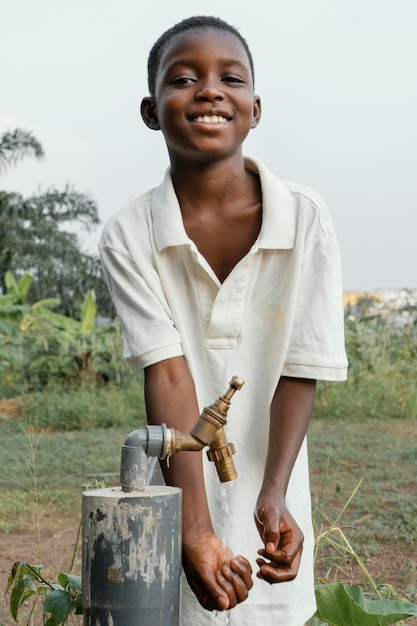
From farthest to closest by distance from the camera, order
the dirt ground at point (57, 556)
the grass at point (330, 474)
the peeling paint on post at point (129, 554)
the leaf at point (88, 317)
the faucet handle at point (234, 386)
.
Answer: the leaf at point (88, 317), the grass at point (330, 474), the dirt ground at point (57, 556), the faucet handle at point (234, 386), the peeling paint on post at point (129, 554)

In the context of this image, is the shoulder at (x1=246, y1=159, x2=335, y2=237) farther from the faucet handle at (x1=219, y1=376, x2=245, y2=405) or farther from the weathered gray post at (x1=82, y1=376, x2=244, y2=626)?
the weathered gray post at (x1=82, y1=376, x2=244, y2=626)

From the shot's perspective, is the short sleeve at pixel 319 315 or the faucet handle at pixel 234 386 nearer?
the faucet handle at pixel 234 386

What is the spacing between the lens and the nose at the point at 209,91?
1.47 metres

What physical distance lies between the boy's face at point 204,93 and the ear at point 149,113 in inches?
5.0

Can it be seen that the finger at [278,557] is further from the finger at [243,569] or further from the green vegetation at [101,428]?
the green vegetation at [101,428]

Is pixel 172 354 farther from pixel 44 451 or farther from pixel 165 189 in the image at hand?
pixel 44 451

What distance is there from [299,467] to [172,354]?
341 millimetres

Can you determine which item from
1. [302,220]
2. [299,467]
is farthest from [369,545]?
[302,220]

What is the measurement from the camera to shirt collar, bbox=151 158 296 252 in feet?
5.08

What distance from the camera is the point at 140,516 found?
119 centimetres

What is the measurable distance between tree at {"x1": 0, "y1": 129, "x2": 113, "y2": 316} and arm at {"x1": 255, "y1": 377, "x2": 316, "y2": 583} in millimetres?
10806

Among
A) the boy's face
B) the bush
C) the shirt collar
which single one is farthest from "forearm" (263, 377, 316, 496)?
the bush

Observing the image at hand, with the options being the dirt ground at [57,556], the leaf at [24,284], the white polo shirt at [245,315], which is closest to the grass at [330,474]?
the dirt ground at [57,556]

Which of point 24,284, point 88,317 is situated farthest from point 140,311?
point 24,284
